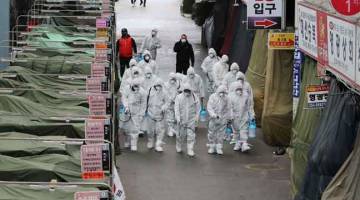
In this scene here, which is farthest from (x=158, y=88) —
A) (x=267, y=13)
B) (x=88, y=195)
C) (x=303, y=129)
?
(x=88, y=195)

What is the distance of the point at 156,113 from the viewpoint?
18750 millimetres

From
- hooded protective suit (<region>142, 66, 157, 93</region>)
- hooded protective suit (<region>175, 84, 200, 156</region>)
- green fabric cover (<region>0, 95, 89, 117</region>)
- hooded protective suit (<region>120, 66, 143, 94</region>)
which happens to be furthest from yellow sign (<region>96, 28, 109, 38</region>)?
green fabric cover (<region>0, 95, 89, 117</region>)

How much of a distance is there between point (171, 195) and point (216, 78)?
7994mm

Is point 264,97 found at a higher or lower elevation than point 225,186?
higher

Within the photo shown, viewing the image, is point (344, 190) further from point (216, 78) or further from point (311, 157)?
point (216, 78)

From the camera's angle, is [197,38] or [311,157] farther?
[197,38]

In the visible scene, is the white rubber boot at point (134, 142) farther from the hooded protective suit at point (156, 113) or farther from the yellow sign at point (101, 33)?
the yellow sign at point (101, 33)

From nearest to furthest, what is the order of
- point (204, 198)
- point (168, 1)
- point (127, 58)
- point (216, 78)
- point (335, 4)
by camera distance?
point (335, 4), point (204, 198), point (216, 78), point (127, 58), point (168, 1)

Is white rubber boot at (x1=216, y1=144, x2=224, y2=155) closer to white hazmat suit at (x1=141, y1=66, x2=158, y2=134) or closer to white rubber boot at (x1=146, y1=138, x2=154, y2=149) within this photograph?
white rubber boot at (x1=146, y1=138, x2=154, y2=149)

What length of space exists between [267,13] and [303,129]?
360 cm

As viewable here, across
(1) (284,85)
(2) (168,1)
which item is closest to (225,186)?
(1) (284,85)

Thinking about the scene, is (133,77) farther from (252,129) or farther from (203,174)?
(203,174)

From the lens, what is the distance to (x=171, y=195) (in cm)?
1525

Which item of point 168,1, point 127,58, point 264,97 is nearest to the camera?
point 264,97
